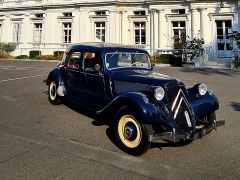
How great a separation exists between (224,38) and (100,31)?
11990 mm

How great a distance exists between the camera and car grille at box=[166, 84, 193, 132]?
204 inches

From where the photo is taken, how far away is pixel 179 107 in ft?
17.3

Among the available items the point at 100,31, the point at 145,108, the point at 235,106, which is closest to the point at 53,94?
the point at 145,108

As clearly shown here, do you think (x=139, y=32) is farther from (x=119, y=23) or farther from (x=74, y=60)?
(x=74, y=60)

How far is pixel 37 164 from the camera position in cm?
461

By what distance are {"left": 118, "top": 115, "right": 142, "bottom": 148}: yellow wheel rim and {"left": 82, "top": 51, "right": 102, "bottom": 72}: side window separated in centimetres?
167

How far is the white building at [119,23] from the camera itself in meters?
27.2

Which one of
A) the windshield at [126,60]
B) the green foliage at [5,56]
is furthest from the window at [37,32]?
the windshield at [126,60]

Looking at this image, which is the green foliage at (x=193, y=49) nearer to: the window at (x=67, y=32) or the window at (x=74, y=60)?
the window at (x=67, y=32)

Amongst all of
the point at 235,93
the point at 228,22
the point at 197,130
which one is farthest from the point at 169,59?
the point at 197,130

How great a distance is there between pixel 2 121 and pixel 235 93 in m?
8.11

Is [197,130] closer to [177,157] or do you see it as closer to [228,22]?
[177,157]

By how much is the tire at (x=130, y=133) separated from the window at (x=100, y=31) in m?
26.4

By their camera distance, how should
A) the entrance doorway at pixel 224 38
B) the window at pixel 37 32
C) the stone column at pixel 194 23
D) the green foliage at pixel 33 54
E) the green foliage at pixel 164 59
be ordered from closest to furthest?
1. the green foliage at pixel 164 59
2. the entrance doorway at pixel 224 38
3. the stone column at pixel 194 23
4. the green foliage at pixel 33 54
5. the window at pixel 37 32
